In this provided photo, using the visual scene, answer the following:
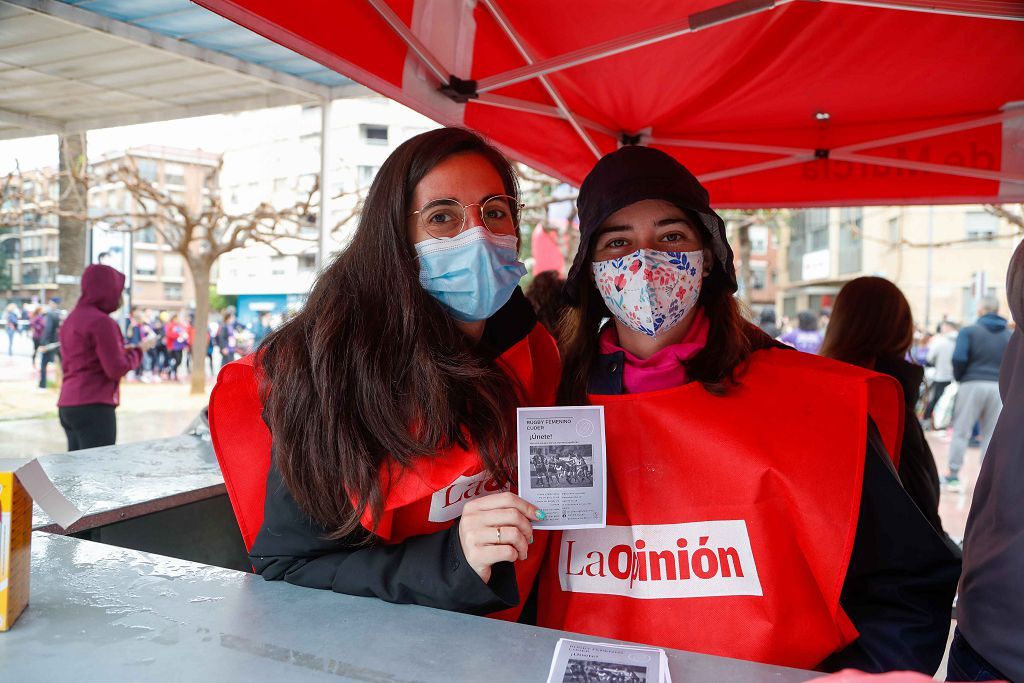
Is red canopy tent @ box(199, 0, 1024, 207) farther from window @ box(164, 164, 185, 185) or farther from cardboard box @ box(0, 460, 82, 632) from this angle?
window @ box(164, 164, 185, 185)

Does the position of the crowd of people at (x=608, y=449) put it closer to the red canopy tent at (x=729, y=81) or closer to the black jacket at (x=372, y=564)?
the black jacket at (x=372, y=564)

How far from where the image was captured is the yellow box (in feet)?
4.08

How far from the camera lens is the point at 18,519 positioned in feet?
4.26

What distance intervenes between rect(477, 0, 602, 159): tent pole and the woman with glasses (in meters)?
1.10

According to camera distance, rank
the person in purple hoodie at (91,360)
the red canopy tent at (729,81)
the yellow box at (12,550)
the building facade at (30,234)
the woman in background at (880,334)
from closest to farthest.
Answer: the yellow box at (12,550) < the red canopy tent at (729,81) < the woman in background at (880,334) < the person in purple hoodie at (91,360) < the building facade at (30,234)

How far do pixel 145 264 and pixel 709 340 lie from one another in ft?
33.0

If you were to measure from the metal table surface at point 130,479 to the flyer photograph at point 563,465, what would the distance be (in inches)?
51.1

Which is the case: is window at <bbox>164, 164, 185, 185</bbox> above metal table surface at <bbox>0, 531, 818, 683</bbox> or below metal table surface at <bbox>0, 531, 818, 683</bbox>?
above

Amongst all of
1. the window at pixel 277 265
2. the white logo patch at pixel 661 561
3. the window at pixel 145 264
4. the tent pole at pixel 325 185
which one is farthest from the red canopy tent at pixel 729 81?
the window at pixel 277 265

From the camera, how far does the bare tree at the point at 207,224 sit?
952 cm

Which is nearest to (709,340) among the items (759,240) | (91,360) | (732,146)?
(732,146)

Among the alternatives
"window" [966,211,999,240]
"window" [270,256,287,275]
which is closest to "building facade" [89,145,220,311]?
"window" [270,256,287,275]

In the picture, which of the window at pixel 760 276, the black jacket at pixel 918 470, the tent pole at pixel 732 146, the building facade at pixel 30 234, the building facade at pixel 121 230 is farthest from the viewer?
the window at pixel 760 276

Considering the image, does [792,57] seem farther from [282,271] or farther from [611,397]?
[282,271]
